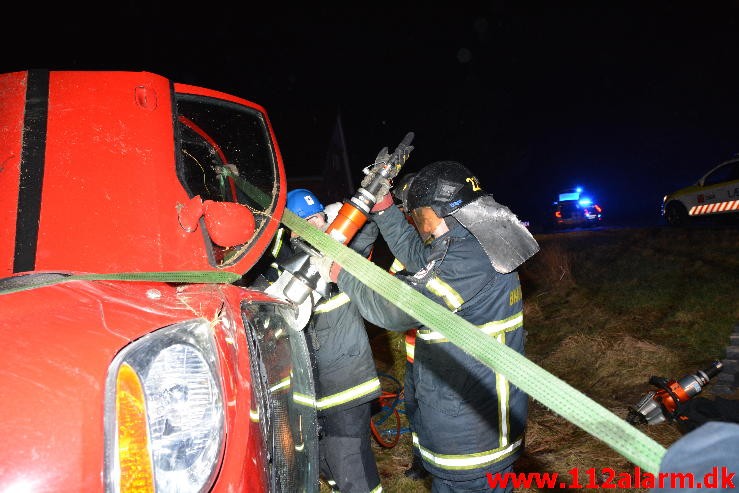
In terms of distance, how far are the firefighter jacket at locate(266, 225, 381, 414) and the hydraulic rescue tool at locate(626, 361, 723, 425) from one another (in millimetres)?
2564

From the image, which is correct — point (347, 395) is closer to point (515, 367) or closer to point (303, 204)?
point (303, 204)

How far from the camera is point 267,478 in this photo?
4.01ft

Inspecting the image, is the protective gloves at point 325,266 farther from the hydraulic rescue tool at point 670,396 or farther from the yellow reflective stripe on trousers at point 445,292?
the hydraulic rescue tool at point 670,396

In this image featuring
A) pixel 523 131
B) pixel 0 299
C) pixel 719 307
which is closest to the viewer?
pixel 0 299

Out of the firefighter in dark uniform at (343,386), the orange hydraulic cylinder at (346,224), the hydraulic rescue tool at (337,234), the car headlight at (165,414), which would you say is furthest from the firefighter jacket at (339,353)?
the car headlight at (165,414)

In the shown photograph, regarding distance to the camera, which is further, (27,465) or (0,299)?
(0,299)

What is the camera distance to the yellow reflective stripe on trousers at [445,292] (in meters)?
2.24

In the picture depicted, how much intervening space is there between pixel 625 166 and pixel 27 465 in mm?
44961

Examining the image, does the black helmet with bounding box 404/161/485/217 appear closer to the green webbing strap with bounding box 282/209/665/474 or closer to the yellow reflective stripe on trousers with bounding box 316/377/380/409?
the green webbing strap with bounding box 282/209/665/474

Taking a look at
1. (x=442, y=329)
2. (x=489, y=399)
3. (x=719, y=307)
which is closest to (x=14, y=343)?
(x=442, y=329)

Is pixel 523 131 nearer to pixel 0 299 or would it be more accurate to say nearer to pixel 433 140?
pixel 433 140

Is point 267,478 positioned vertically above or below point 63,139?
below

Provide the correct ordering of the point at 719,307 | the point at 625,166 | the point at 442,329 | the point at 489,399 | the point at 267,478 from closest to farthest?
the point at 267,478
the point at 442,329
the point at 489,399
the point at 719,307
the point at 625,166
